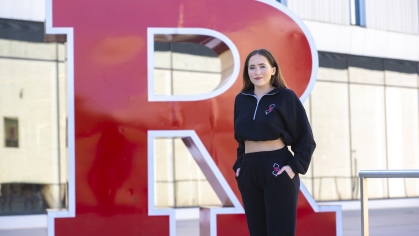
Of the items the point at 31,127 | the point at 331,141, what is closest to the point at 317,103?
the point at 331,141

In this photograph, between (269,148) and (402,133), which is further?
(402,133)

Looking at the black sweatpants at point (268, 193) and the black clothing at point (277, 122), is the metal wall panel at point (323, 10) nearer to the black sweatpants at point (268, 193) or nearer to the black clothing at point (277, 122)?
the black clothing at point (277, 122)

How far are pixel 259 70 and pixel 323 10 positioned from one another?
11921mm

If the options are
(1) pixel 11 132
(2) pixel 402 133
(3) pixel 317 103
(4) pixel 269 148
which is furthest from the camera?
(2) pixel 402 133

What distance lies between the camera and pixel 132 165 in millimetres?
6227

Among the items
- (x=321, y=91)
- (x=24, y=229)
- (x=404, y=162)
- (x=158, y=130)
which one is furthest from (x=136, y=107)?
(x=404, y=162)

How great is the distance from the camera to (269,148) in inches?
163

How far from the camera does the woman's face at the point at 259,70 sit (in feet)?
13.8

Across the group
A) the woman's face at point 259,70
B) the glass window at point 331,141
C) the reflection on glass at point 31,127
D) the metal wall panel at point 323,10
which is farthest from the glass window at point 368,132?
the woman's face at point 259,70

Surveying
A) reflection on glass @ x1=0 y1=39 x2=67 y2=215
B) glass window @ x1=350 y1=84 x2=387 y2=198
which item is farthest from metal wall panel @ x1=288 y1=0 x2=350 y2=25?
reflection on glass @ x1=0 y1=39 x2=67 y2=215

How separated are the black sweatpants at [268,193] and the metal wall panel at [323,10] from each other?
452 inches

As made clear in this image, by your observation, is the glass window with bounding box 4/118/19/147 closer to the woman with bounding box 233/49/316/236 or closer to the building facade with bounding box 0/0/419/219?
the building facade with bounding box 0/0/419/219

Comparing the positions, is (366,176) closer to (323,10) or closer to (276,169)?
(276,169)

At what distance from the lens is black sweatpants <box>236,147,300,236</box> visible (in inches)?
158
